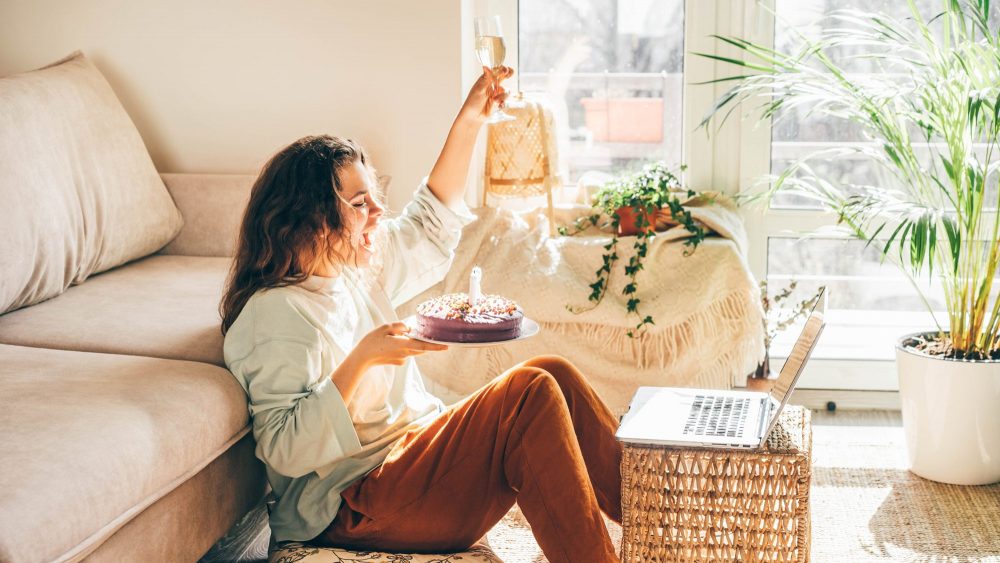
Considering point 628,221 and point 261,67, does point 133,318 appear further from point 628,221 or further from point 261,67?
point 628,221

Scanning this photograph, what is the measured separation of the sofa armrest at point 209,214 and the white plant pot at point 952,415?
1779 millimetres

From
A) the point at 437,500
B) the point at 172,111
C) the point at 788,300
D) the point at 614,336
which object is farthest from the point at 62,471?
the point at 788,300

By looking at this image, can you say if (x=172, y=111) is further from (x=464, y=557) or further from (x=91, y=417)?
(x=464, y=557)

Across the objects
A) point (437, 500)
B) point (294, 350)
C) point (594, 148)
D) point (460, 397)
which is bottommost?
point (460, 397)

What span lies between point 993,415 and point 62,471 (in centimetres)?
198

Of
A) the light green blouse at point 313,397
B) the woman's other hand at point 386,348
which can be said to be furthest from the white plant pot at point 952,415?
the woman's other hand at point 386,348

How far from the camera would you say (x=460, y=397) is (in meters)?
2.77

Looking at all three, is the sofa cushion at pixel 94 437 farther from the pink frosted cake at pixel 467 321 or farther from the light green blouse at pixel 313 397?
the pink frosted cake at pixel 467 321

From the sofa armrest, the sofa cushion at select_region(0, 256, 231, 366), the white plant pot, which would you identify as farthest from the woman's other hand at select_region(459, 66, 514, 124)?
the white plant pot

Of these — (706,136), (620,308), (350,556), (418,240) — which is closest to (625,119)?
(706,136)

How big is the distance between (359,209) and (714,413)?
0.73 meters

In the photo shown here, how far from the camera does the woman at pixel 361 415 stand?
1538 millimetres

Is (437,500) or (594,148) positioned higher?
(594,148)

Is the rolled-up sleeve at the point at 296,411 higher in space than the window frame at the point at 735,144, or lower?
lower
